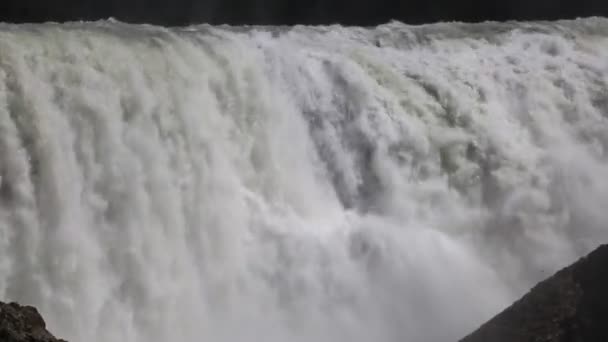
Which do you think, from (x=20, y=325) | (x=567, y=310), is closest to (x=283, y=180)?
(x=20, y=325)

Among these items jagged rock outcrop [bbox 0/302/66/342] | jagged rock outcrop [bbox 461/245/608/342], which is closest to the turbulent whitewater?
jagged rock outcrop [bbox 0/302/66/342]

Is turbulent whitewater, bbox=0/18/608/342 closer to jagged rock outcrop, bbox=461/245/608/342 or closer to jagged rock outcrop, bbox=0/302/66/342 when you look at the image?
jagged rock outcrop, bbox=0/302/66/342

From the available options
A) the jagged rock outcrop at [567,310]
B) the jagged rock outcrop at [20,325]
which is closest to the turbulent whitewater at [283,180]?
the jagged rock outcrop at [20,325]

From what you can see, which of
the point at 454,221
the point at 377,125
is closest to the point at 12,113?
the point at 377,125

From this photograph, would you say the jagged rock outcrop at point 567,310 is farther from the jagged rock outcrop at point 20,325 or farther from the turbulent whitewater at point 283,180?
the turbulent whitewater at point 283,180

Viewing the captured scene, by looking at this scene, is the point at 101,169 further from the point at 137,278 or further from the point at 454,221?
the point at 454,221

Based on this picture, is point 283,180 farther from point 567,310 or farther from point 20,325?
point 567,310
